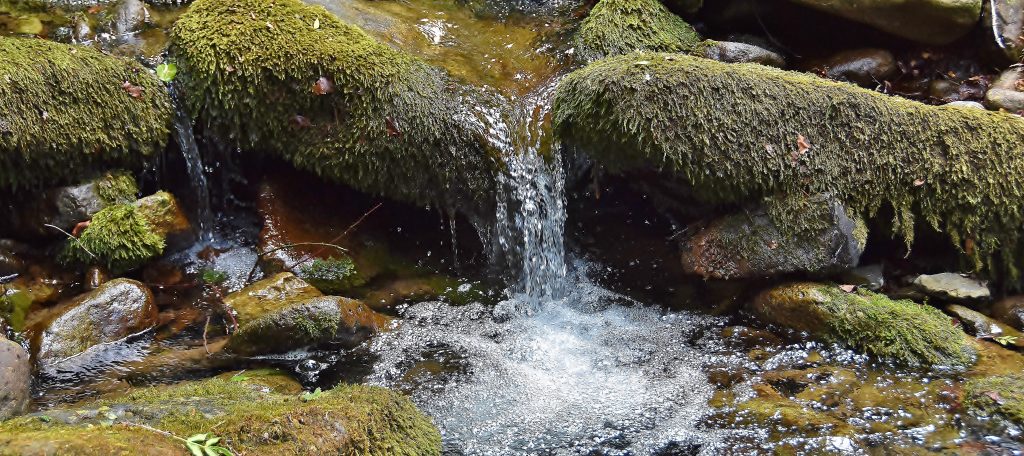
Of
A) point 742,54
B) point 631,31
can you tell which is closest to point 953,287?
point 742,54

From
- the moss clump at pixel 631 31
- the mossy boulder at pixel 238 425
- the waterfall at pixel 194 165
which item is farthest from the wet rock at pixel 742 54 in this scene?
the waterfall at pixel 194 165

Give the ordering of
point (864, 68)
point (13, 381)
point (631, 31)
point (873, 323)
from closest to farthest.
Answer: point (13, 381), point (873, 323), point (864, 68), point (631, 31)

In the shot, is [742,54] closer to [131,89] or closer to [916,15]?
[916,15]

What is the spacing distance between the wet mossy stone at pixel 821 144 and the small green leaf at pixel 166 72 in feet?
10.4

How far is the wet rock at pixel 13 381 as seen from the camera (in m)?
3.43

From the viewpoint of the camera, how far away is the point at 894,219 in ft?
16.4

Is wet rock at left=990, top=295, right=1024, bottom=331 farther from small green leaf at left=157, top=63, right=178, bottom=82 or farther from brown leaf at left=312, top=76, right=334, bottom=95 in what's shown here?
small green leaf at left=157, top=63, right=178, bottom=82

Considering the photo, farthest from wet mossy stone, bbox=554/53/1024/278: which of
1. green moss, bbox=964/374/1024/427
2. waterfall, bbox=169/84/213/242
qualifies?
waterfall, bbox=169/84/213/242

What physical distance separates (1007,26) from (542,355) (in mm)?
4687

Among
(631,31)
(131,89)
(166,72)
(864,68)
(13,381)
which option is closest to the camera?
(13,381)

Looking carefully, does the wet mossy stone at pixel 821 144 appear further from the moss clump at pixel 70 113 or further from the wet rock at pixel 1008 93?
the moss clump at pixel 70 113

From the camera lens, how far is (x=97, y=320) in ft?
15.1

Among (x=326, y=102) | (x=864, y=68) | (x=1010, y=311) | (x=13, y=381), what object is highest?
(x=864, y=68)

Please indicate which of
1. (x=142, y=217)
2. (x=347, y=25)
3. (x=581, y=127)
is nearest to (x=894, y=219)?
Answer: (x=581, y=127)
